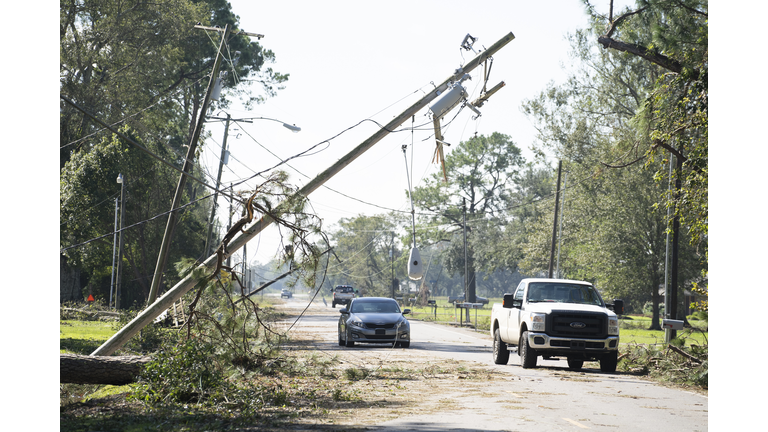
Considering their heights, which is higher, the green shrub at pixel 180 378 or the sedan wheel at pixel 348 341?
the green shrub at pixel 180 378

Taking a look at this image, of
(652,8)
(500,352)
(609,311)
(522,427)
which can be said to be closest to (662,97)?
(652,8)

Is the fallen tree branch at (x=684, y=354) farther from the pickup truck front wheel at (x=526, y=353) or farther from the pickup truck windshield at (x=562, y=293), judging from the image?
the pickup truck front wheel at (x=526, y=353)

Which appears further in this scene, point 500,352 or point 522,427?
point 500,352

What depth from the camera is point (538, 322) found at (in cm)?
1523

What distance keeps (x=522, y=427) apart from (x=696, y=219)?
31.2 feet

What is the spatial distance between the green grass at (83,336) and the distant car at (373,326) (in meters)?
7.20

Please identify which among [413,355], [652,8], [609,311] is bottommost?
[413,355]

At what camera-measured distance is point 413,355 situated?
19297 mm

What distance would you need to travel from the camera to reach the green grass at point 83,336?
59.0 ft

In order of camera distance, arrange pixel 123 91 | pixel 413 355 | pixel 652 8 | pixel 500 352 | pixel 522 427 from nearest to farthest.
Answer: pixel 522 427
pixel 652 8
pixel 500 352
pixel 413 355
pixel 123 91

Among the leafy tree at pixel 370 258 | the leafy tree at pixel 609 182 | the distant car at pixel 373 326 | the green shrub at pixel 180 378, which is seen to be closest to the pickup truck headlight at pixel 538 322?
the distant car at pixel 373 326

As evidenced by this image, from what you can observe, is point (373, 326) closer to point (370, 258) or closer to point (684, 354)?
point (684, 354)
